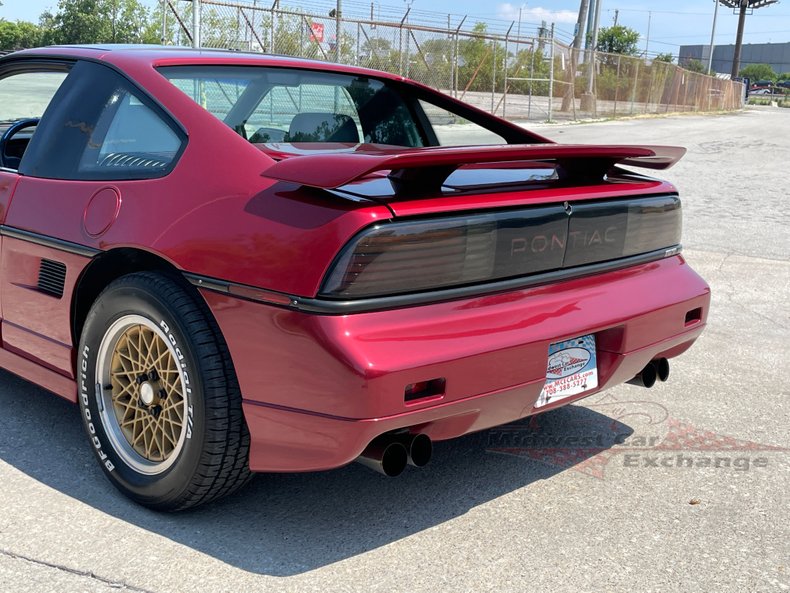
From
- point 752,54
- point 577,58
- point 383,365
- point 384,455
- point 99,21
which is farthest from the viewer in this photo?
point 752,54

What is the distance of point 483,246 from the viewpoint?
106 inches

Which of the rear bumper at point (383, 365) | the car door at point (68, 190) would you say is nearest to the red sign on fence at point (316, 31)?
the car door at point (68, 190)

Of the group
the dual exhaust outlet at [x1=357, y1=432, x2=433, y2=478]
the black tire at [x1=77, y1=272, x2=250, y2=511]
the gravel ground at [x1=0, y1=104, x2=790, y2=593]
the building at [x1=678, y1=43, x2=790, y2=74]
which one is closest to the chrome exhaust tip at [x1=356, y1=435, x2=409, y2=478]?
the dual exhaust outlet at [x1=357, y1=432, x2=433, y2=478]

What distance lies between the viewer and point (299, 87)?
12.4ft

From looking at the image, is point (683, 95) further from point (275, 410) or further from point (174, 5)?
point (275, 410)

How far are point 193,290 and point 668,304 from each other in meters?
1.66

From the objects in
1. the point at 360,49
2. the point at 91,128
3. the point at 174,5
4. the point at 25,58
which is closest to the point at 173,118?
the point at 91,128

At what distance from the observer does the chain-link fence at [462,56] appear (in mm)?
17781

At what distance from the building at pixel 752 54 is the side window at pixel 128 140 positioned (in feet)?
468

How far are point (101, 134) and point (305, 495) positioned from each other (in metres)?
1.48

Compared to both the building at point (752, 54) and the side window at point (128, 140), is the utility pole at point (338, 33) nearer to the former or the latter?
the side window at point (128, 140)

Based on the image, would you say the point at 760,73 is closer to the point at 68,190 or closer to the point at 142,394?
the point at 68,190

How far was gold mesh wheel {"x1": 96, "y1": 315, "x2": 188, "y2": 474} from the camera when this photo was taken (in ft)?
9.49

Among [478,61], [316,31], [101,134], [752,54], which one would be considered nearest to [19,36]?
[478,61]
